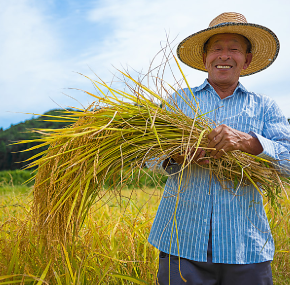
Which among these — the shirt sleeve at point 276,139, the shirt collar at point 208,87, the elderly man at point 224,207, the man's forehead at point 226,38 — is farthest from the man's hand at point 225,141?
the man's forehead at point 226,38

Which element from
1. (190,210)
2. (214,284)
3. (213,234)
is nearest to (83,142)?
(190,210)

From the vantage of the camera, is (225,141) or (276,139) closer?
(225,141)

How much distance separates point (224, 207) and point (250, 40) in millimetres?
1331

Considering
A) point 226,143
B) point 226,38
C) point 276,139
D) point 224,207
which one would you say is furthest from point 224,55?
point 224,207

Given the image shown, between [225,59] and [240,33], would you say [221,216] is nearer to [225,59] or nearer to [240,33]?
[225,59]

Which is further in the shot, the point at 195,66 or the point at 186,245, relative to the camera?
the point at 195,66

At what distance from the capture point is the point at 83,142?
4.73ft

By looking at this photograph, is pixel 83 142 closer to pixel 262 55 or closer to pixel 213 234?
pixel 213 234

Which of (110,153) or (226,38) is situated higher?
(226,38)

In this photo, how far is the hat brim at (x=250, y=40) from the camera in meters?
1.94

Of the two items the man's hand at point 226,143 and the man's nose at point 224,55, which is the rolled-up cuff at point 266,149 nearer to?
the man's hand at point 226,143

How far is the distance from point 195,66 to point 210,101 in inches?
27.1

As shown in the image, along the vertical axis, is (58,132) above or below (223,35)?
below

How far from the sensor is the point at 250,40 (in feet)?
6.97
